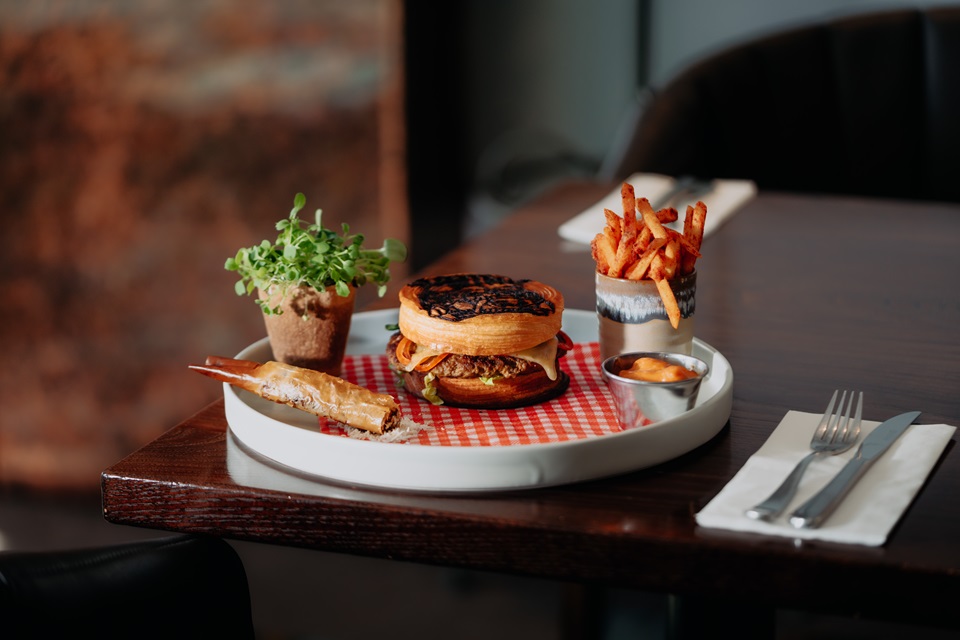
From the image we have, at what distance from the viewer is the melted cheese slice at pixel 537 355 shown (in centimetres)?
99

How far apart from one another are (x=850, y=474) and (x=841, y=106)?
2.01m

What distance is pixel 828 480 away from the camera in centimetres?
85

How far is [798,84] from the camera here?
2.60 m

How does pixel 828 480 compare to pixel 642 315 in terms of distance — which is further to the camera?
pixel 642 315

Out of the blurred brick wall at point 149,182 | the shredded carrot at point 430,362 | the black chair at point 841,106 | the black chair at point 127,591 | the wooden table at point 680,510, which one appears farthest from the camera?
the blurred brick wall at point 149,182

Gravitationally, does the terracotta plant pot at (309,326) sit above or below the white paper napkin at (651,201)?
above

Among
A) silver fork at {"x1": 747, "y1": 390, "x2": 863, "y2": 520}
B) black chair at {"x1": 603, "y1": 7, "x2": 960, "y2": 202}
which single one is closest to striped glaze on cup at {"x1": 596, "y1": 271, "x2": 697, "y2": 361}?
silver fork at {"x1": 747, "y1": 390, "x2": 863, "y2": 520}

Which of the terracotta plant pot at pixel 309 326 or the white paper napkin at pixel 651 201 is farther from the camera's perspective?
the white paper napkin at pixel 651 201

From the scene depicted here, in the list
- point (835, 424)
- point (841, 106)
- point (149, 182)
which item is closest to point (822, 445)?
point (835, 424)

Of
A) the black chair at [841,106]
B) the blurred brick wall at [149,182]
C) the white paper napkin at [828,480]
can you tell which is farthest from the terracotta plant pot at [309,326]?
the blurred brick wall at [149,182]

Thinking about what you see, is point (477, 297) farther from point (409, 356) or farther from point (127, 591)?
point (127, 591)

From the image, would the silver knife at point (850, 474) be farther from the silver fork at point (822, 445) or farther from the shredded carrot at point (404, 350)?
the shredded carrot at point (404, 350)

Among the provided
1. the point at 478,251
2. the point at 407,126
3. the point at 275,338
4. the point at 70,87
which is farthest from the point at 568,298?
the point at 70,87

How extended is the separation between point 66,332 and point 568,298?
1996mm
